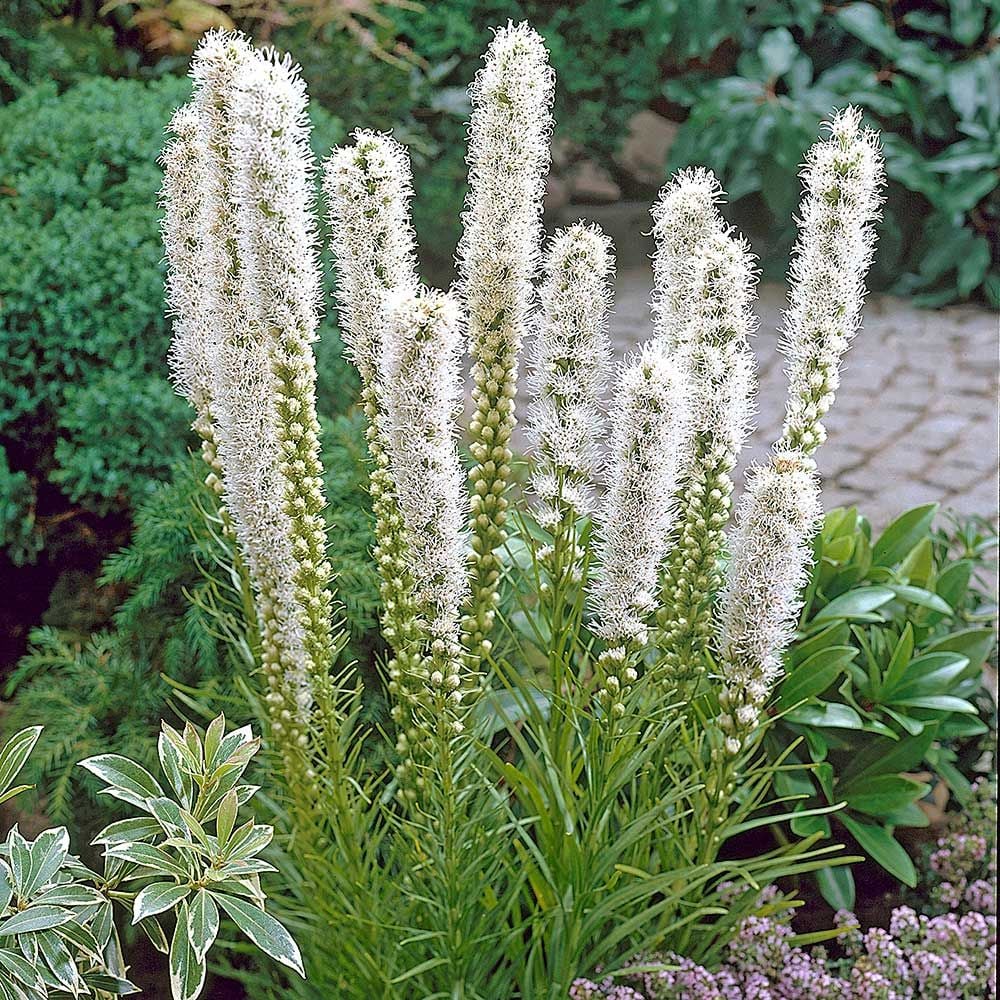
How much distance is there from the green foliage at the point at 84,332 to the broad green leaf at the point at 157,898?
1603 millimetres

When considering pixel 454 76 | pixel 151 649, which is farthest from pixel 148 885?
pixel 454 76

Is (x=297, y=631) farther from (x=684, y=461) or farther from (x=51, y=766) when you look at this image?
(x=51, y=766)

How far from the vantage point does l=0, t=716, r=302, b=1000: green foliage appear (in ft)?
4.25

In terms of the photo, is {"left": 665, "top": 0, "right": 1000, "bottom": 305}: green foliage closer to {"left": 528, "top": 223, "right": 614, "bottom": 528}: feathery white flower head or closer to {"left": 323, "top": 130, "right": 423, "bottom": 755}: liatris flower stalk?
{"left": 528, "top": 223, "right": 614, "bottom": 528}: feathery white flower head

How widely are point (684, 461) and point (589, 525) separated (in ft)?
0.88

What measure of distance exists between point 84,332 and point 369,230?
1.93 m

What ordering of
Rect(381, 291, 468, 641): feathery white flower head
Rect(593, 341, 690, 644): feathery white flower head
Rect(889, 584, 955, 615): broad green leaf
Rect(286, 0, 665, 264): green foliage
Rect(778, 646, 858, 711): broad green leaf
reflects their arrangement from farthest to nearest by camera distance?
1. Rect(286, 0, 665, 264): green foliage
2. Rect(889, 584, 955, 615): broad green leaf
3. Rect(778, 646, 858, 711): broad green leaf
4. Rect(593, 341, 690, 644): feathery white flower head
5. Rect(381, 291, 468, 641): feathery white flower head

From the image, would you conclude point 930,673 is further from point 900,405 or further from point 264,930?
point 900,405

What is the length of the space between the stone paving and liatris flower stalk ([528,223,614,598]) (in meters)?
2.70

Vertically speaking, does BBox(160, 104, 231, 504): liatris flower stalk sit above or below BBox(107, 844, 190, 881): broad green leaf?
above

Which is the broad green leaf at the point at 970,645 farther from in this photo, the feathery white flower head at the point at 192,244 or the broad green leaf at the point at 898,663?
the feathery white flower head at the point at 192,244

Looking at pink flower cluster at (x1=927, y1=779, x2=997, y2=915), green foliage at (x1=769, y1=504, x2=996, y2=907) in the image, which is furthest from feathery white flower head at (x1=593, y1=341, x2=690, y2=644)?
pink flower cluster at (x1=927, y1=779, x2=997, y2=915)

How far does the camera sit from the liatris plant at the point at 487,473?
1280mm

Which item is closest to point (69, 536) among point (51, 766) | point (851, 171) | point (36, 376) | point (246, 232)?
point (36, 376)
